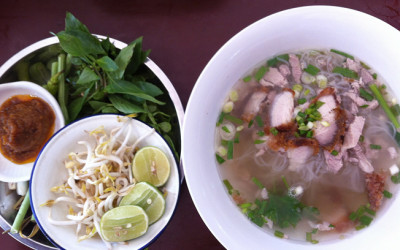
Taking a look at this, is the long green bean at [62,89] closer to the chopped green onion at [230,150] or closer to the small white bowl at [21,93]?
the small white bowl at [21,93]

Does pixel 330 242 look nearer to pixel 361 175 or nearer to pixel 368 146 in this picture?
pixel 361 175

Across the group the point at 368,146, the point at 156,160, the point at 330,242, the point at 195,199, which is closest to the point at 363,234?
the point at 330,242

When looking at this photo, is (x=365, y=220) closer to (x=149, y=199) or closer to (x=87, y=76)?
(x=149, y=199)

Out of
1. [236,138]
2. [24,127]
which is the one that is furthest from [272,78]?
[24,127]

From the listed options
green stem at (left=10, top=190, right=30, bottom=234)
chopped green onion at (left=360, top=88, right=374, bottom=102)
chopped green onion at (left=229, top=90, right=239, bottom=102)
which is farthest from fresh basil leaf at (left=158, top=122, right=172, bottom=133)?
chopped green onion at (left=360, top=88, right=374, bottom=102)

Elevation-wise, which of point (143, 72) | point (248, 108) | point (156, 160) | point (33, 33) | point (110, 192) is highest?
point (33, 33)

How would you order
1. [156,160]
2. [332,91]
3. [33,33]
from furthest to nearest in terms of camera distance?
[33,33] < [156,160] < [332,91]
